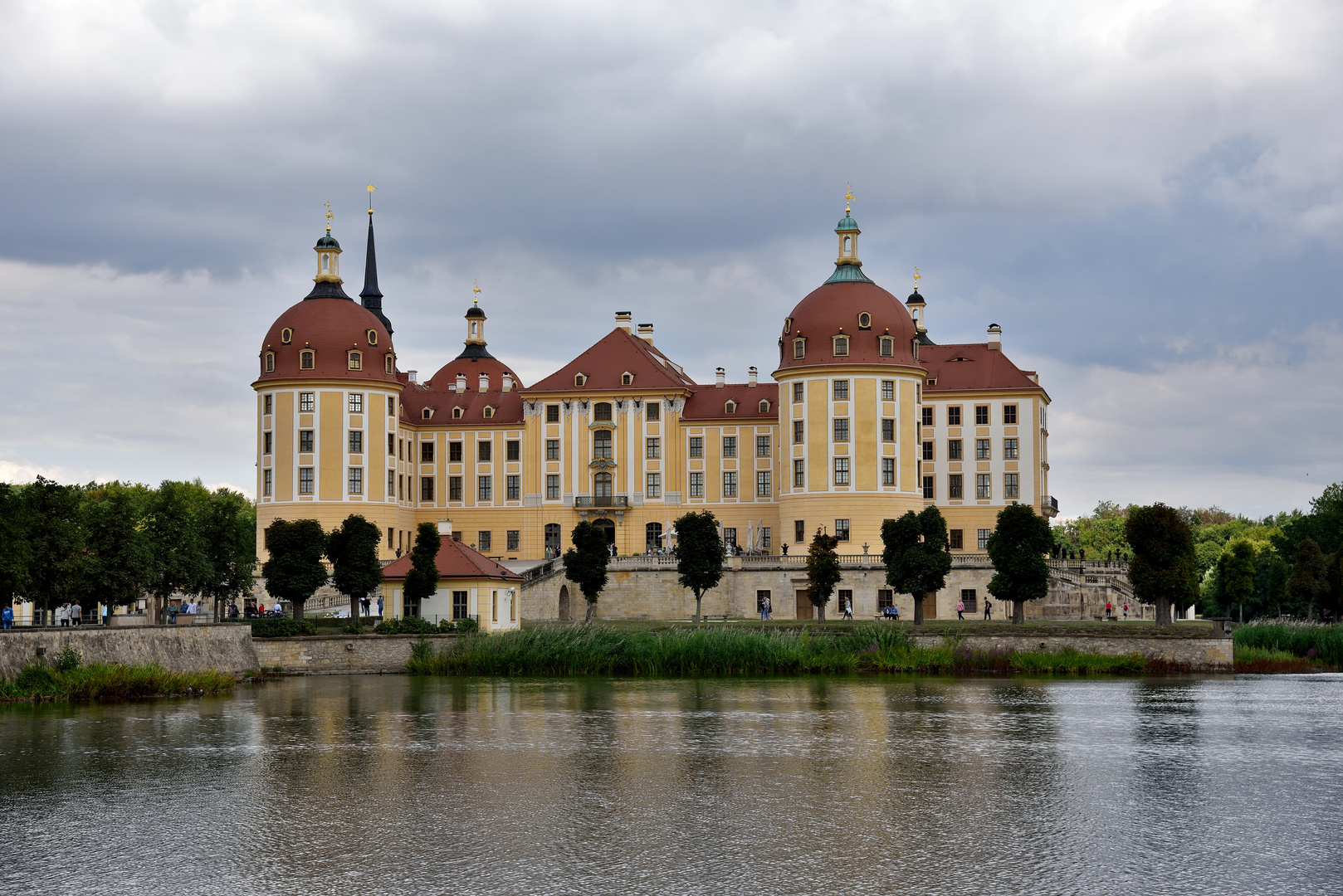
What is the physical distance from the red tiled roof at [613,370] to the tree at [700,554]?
64.0ft

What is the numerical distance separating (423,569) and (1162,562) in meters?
26.4

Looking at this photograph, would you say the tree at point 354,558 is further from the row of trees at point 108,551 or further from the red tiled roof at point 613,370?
the red tiled roof at point 613,370

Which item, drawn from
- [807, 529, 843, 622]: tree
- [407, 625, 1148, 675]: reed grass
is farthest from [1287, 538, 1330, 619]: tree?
[807, 529, 843, 622]: tree

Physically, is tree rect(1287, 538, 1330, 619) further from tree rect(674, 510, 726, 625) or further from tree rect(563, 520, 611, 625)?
tree rect(563, 520, 611, 625)

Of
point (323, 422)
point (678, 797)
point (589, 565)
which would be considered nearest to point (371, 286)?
point (323, 422)

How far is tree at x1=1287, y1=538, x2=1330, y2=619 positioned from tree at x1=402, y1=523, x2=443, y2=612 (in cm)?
3623

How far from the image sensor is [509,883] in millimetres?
17062

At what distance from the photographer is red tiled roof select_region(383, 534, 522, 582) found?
185ft

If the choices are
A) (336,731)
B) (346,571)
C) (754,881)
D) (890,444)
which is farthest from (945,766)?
(890,444)

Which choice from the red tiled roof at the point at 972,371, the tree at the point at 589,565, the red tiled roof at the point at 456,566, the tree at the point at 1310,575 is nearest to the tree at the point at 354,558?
the red tiled roof at the point at 456,566

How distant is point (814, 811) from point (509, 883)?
5.91 metres

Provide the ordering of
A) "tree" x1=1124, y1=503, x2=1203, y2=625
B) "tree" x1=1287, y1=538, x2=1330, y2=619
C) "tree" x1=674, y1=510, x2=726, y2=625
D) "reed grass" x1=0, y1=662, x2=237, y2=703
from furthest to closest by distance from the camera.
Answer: "tree" x1=1287, y1=538, x2=1330, y2=619, "tree" x1=674, y1=510, x2=726, y2=625, "tree" x1=1124, y1=503, x2=1203, y2=625, "reed grass" x1=0, y1=662, x2=237, y2=703

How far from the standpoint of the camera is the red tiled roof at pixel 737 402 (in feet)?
257

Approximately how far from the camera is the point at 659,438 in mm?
78250
